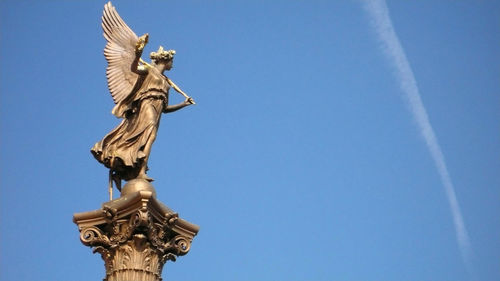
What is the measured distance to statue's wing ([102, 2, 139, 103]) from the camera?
20922mm

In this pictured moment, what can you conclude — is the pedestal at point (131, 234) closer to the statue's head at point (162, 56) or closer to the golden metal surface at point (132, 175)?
the golden metal surface at point (132, 175)

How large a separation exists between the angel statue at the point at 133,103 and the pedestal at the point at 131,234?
1237 mm

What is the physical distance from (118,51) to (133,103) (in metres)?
2.22

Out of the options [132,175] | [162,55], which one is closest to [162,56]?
[162,55]

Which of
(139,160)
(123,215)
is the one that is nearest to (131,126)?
(139,160)

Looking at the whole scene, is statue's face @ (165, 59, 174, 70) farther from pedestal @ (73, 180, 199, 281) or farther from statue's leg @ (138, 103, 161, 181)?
pedestal @ (73, 180, 199, 281)

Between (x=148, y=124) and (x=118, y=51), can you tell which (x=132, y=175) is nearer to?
(x=148, y=124)

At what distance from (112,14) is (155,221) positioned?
6453 millimetres

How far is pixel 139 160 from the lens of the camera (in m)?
19.1

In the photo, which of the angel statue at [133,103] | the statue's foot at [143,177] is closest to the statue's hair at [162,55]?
the angel statue at [133,103]

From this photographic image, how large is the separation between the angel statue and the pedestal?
1.24 m

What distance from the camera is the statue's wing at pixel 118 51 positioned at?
2092 centimetres

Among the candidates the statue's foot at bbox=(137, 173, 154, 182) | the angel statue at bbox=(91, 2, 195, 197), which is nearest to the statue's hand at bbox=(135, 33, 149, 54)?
the angel statue at bbox=(91, 2, 195, 197)

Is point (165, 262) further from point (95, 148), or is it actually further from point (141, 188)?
point (95, 148)
